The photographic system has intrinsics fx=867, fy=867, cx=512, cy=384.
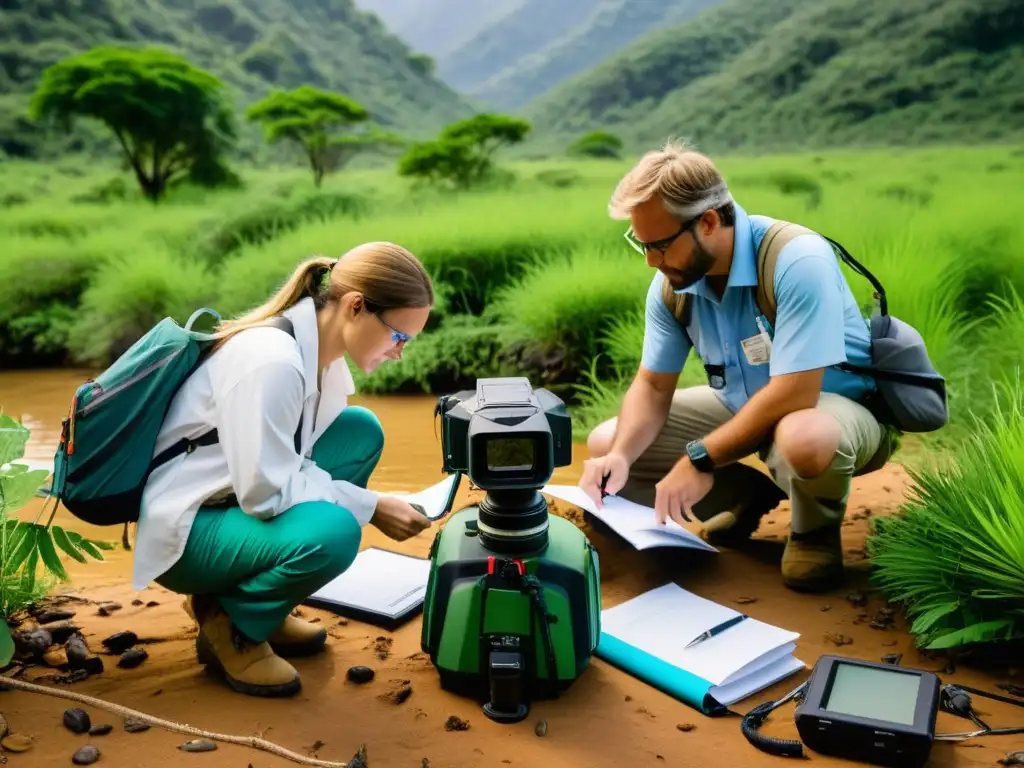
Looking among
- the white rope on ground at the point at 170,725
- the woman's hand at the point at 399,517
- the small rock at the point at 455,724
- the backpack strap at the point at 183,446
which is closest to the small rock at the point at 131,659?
→ the white rope on ground at the point at 170,725

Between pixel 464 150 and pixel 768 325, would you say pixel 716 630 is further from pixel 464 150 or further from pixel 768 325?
pixel 464 150

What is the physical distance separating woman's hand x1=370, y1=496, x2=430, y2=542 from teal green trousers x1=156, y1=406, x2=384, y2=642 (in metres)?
0.09

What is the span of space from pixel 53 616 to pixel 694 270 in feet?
6.39

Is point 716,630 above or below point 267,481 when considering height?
below

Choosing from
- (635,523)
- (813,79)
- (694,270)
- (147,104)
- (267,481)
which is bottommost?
(635,523)

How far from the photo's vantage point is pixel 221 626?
1923 millimetres

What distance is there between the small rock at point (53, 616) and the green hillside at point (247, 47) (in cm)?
1953

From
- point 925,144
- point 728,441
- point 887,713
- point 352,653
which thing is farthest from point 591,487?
point 925,144

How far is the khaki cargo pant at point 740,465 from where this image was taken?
2424 mm

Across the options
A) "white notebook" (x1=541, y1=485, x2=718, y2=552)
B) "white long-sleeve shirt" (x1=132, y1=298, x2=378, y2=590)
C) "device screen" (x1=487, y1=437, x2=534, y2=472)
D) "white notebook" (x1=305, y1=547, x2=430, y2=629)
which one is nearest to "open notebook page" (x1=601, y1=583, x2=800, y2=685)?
"white notebook" (x1=541, y1=485, x2=718, y2=552)

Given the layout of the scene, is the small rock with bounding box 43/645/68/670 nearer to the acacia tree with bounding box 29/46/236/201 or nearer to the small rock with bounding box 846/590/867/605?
the small rock with bounding box 846/590/867/605

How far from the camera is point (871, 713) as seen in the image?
A: 5.69ft

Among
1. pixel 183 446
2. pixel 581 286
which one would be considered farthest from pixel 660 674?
pixel 581 286

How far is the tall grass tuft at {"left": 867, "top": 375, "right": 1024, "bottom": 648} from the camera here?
2.00m
